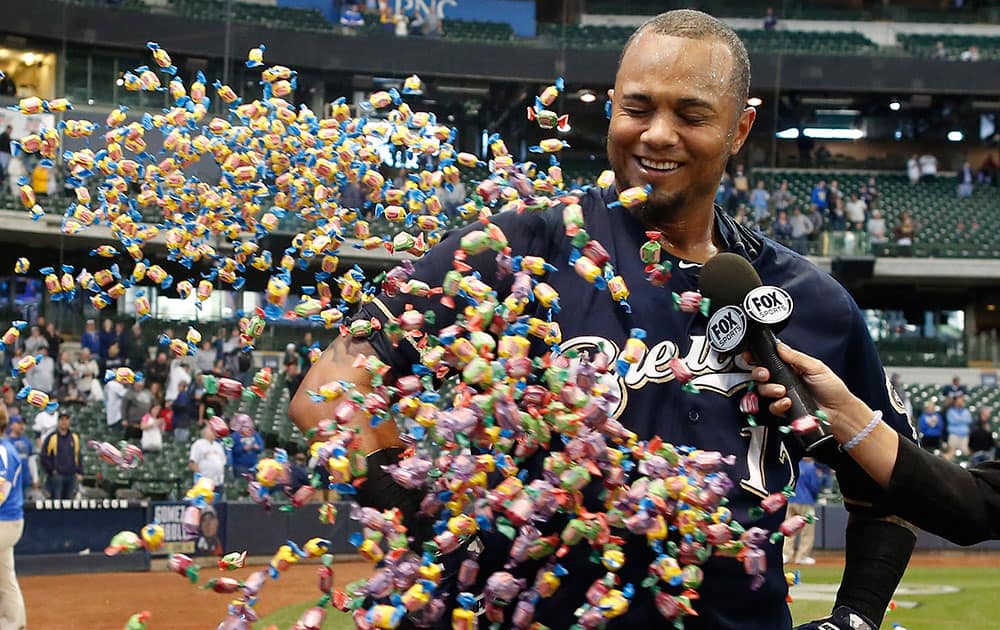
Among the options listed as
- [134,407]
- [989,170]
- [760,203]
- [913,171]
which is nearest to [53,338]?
[134,407]

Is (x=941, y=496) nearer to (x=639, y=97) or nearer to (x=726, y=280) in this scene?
A: (x=726, y=280)

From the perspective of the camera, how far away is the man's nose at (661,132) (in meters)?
2.60

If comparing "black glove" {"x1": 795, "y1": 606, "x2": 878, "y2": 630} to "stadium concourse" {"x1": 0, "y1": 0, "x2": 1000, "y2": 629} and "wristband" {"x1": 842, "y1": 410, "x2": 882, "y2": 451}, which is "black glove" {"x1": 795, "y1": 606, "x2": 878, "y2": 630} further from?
"stadium concourse" {"x1": 0, "y1": 0, "x2": 1000, "y2": 629}

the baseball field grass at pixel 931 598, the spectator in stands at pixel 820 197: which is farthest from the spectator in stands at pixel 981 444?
the spectator in stands at pixel 820 197

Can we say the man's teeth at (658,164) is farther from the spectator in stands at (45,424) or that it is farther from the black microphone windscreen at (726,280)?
the spectator in stands at (45,424)

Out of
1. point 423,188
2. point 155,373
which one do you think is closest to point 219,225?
point 423,188

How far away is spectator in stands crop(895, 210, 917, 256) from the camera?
30.6 m

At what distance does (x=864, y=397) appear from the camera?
117 inches

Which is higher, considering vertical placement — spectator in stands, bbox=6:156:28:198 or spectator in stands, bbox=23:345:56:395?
spectator in stands, bbox=6:156:28:198

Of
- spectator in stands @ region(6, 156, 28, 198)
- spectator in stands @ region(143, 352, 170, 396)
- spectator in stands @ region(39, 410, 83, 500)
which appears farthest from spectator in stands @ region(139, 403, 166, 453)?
spectator in stands @ region(6, 156, 28, 198)

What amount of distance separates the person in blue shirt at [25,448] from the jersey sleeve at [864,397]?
1421 cm

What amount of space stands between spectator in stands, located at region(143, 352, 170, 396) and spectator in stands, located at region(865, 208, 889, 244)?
1769cm

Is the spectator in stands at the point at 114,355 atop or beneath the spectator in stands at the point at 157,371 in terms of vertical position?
atop

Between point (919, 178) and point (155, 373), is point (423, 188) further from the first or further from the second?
point (919, 178)
